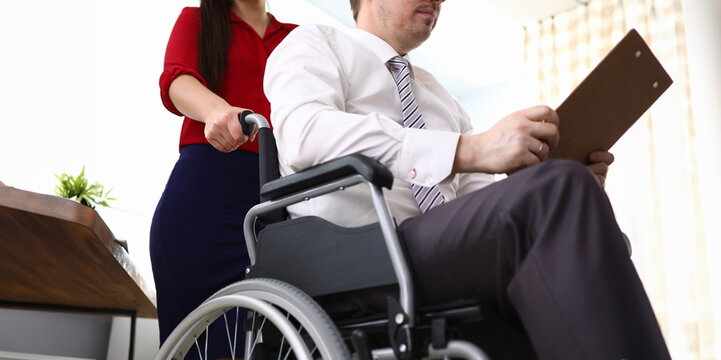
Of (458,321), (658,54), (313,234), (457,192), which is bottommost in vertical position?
(458,321)

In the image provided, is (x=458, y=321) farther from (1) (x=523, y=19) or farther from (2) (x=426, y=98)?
(1) (x=523, y=19)

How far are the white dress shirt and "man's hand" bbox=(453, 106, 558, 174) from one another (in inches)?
1.0

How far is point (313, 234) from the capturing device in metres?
1.04

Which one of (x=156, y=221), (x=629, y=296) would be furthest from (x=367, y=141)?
(x=156, y=221)

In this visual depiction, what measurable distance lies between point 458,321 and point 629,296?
0.69 ft

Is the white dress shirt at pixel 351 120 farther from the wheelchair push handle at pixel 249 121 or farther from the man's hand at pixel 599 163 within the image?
the man's hand at pixel 599 163

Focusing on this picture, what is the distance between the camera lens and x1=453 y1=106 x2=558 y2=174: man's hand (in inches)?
37.9

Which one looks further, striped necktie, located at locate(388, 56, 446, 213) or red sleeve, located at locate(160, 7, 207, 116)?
red sleeve, located at locate(160, 7, 207, 116)

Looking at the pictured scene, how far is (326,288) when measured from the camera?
1.01 meters

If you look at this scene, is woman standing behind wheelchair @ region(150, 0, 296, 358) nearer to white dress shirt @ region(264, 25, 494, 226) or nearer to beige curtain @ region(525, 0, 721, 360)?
white dress shirt @ region(264, 25, 494, 226)

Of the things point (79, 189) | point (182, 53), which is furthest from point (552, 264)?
point (79, 189)

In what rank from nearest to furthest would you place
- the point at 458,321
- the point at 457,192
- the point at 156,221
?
the point at 458,321
the point at 156,221
the point at 457,192

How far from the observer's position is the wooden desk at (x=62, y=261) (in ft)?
3.95

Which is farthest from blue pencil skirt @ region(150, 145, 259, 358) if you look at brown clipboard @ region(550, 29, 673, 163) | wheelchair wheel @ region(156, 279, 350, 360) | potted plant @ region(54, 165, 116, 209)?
potted plant @ region(54, 165, 116, 209)
